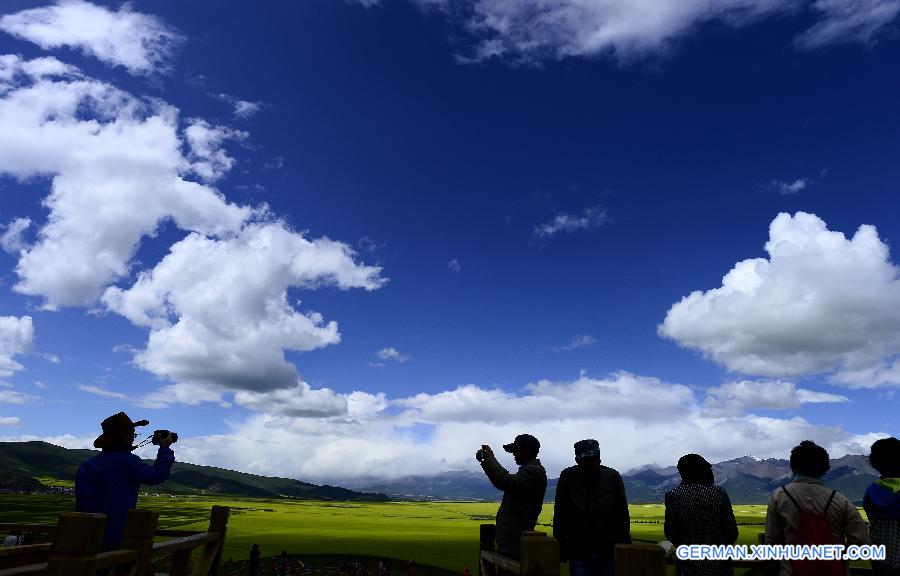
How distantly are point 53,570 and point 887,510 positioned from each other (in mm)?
8092

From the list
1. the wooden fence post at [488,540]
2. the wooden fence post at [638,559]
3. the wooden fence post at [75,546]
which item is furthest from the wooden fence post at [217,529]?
the wooden fence post at [638,559]

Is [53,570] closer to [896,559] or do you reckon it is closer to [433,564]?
[896,559]

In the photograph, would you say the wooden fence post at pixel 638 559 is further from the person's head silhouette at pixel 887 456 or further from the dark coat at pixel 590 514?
the person's head silhouette at pixel 887 456

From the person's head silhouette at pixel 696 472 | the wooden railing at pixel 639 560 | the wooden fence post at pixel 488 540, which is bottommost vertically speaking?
the wooden fence post at pixel 488 540

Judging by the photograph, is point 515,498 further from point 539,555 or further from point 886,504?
point 886,504

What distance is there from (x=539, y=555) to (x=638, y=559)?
76 cm

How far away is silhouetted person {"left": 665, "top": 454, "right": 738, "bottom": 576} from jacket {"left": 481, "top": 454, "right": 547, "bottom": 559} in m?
1.52

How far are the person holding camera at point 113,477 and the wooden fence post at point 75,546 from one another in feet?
4.28

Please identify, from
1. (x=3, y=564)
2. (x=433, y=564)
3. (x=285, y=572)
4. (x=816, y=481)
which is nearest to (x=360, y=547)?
(x=433, y=564)

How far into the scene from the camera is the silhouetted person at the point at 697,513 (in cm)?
607

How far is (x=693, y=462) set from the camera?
631cm

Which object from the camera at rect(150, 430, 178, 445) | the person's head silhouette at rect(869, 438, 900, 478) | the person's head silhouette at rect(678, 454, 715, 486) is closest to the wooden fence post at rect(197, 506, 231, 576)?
the camera at rect(150, 430, 178, 445)

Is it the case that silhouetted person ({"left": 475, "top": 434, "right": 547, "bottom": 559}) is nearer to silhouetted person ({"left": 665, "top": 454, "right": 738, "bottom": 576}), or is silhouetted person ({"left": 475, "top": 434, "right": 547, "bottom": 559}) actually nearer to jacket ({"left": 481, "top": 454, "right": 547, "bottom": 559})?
jacket ({"left": 481, "top": 454, "right": 547, "bottom": 559})

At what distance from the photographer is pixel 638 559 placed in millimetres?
3527
